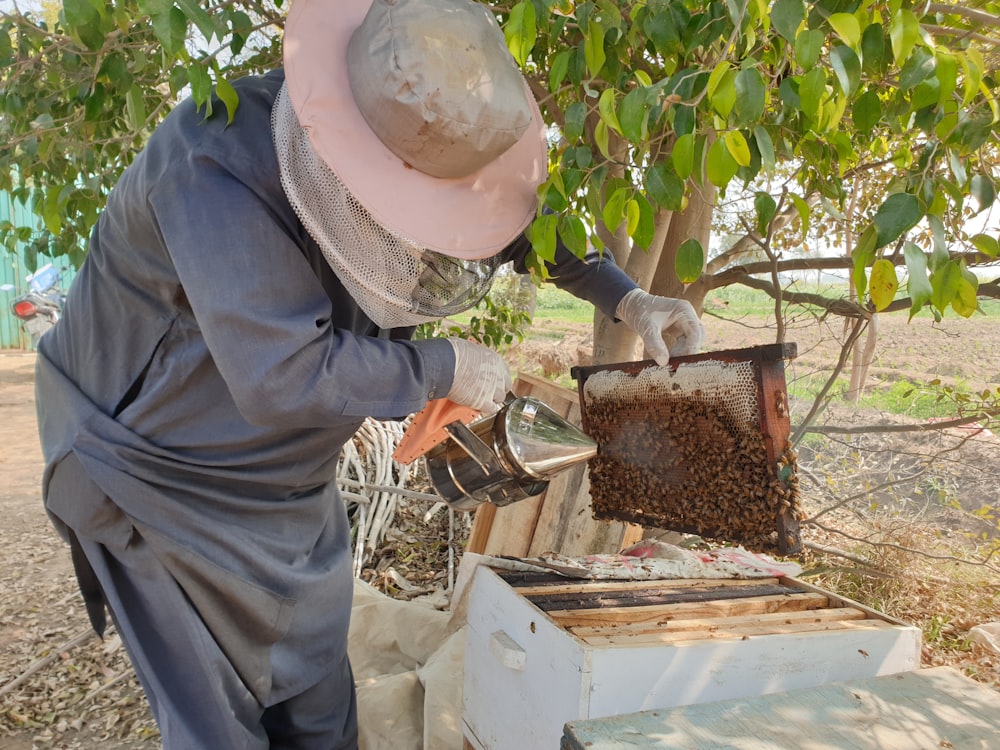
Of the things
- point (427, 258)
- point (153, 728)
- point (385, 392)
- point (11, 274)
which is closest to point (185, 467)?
point (385, 392)

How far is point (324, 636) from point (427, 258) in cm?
104

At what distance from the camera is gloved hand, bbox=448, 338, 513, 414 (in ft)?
5.74

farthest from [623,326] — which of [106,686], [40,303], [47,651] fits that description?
[40,303]

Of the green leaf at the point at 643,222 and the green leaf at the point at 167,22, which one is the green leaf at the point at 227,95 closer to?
the green leaf at the point at 167,22

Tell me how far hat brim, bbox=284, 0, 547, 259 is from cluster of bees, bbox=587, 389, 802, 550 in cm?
78

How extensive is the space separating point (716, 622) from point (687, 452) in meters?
0.55

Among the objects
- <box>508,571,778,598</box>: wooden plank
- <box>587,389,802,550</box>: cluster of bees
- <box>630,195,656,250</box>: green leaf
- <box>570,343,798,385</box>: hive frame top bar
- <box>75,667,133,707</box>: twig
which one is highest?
<box>630,195,656,250</box>: green leaf

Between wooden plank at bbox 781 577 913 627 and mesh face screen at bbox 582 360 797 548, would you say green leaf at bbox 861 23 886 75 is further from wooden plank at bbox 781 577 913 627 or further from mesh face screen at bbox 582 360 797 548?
wooden plank at bbox 781 577 913 627

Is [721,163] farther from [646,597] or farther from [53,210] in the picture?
[53,210]

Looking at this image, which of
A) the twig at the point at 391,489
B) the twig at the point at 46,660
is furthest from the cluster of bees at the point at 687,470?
the twig at the point at 46,660

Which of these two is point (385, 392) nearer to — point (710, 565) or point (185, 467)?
point (185, 467)

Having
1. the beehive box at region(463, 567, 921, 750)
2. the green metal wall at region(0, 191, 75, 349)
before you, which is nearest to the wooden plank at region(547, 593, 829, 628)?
the beehive box at region(463, 567, 921, 750)

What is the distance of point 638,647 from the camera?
1.49m

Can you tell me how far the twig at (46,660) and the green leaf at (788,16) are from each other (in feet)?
11.5
